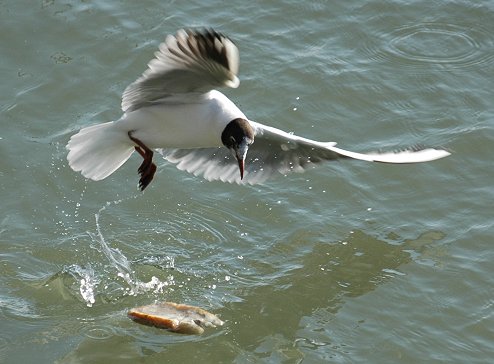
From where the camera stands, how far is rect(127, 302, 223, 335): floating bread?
690 cm

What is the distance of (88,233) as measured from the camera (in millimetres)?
8086

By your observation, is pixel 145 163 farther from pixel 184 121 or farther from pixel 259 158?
pixel 259 158

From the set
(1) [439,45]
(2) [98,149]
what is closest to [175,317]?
(2) [98,149]

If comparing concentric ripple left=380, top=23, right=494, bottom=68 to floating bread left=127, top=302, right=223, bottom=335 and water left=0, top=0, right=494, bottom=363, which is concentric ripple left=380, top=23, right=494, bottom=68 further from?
floating bread left=127, top=302, right=223, bottom=335

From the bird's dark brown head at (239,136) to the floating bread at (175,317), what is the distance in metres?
1.02

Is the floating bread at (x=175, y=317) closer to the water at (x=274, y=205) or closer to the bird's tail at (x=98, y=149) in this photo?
the water at (x=274, y=205)

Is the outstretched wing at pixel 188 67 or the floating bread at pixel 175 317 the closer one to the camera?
the outstretched wing at pixel 188 67

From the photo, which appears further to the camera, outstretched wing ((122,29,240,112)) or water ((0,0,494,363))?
water ((0,0,494,363))

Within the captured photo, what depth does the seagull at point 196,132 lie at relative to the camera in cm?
662

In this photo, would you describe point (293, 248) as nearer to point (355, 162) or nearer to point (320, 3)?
point (355, 162)

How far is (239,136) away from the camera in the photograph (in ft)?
22.7

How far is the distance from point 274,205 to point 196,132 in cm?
154

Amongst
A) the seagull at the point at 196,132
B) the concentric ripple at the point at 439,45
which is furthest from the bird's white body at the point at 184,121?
the concentric ripple at the point at 439,45

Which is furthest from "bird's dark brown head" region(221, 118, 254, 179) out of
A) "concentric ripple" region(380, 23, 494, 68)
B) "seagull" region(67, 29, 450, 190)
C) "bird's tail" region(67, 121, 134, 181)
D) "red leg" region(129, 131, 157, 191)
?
"concentric ripple" region(380, 23, 494, 68)
